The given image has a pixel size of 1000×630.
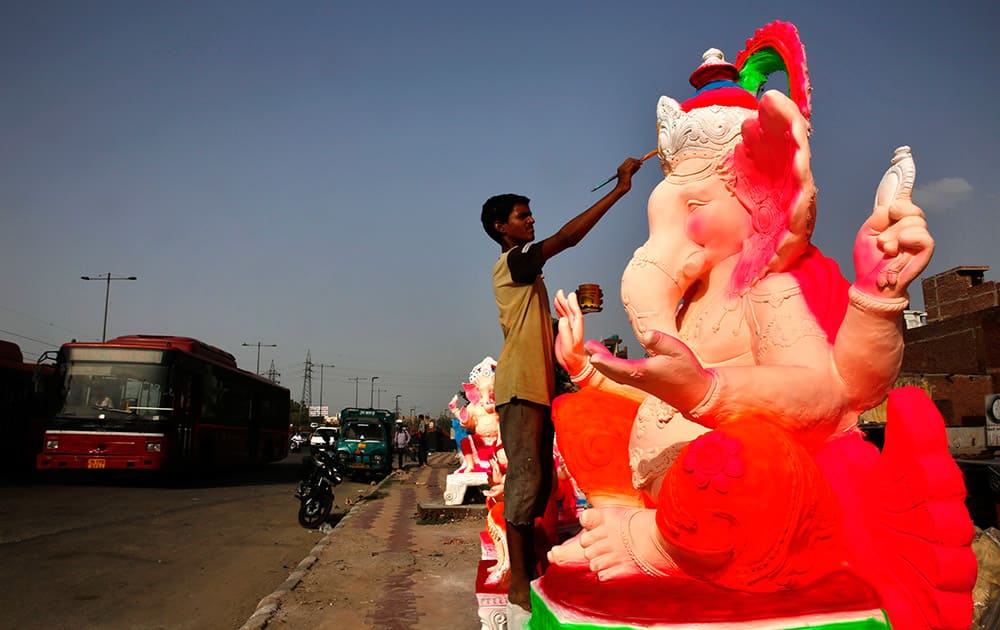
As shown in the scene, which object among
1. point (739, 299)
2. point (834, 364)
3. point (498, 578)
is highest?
point (739, 299)

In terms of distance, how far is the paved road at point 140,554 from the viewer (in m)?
5.16

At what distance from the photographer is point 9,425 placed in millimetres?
15125

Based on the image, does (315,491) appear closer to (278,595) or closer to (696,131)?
(278,595)

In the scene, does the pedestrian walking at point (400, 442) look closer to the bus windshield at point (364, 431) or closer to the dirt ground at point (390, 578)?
the bus windshield at point (364, 431)

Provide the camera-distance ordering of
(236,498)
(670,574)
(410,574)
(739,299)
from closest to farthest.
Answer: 1. (670,574)
2. (739,299)
3. (410,574)
4. (236,498)

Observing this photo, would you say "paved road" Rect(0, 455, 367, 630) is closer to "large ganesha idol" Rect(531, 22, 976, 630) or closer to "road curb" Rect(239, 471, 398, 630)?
"road curb" Rect(239, 471, 398, 630)

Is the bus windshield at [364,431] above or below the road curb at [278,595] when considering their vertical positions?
above

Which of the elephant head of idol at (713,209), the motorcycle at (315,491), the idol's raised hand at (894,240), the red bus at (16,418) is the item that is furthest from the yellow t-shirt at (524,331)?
the red bus at (16,418)

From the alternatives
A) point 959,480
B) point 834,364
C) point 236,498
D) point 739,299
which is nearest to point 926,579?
point 959,480

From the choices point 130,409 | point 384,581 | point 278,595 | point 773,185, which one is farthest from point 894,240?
point 130,409

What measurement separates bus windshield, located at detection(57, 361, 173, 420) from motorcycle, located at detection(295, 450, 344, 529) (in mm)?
4157

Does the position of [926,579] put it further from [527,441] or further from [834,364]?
[527,441]

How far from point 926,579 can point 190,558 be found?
709 centimetres

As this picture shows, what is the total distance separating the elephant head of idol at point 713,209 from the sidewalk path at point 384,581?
3195mm
